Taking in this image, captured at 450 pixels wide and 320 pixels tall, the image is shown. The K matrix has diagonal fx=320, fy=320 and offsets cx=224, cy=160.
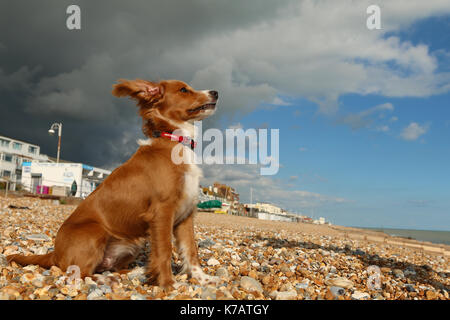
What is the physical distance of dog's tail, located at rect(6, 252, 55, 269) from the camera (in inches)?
157

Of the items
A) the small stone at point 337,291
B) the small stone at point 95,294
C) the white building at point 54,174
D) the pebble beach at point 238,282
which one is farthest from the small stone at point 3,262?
the white building at point 54,174

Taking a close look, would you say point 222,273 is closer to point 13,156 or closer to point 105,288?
point 105,288

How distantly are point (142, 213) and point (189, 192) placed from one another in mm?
612

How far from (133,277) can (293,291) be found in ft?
6.48

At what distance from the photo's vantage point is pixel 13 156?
69.4m

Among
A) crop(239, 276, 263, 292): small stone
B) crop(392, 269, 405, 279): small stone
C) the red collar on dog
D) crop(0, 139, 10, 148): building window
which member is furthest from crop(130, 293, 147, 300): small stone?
crop(0, 139, 10, 148): building window

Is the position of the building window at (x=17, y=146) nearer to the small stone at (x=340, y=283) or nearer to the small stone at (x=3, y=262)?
the small stone at (x=3, y=262)

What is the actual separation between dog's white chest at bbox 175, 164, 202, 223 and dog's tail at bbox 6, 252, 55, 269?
163 cm

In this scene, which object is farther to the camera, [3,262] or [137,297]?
[3,262]

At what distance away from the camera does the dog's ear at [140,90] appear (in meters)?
4.33

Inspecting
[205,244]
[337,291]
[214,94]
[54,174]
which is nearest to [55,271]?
[214,94]

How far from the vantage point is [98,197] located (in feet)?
13.1

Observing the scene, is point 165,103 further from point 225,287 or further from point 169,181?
point 225,287
